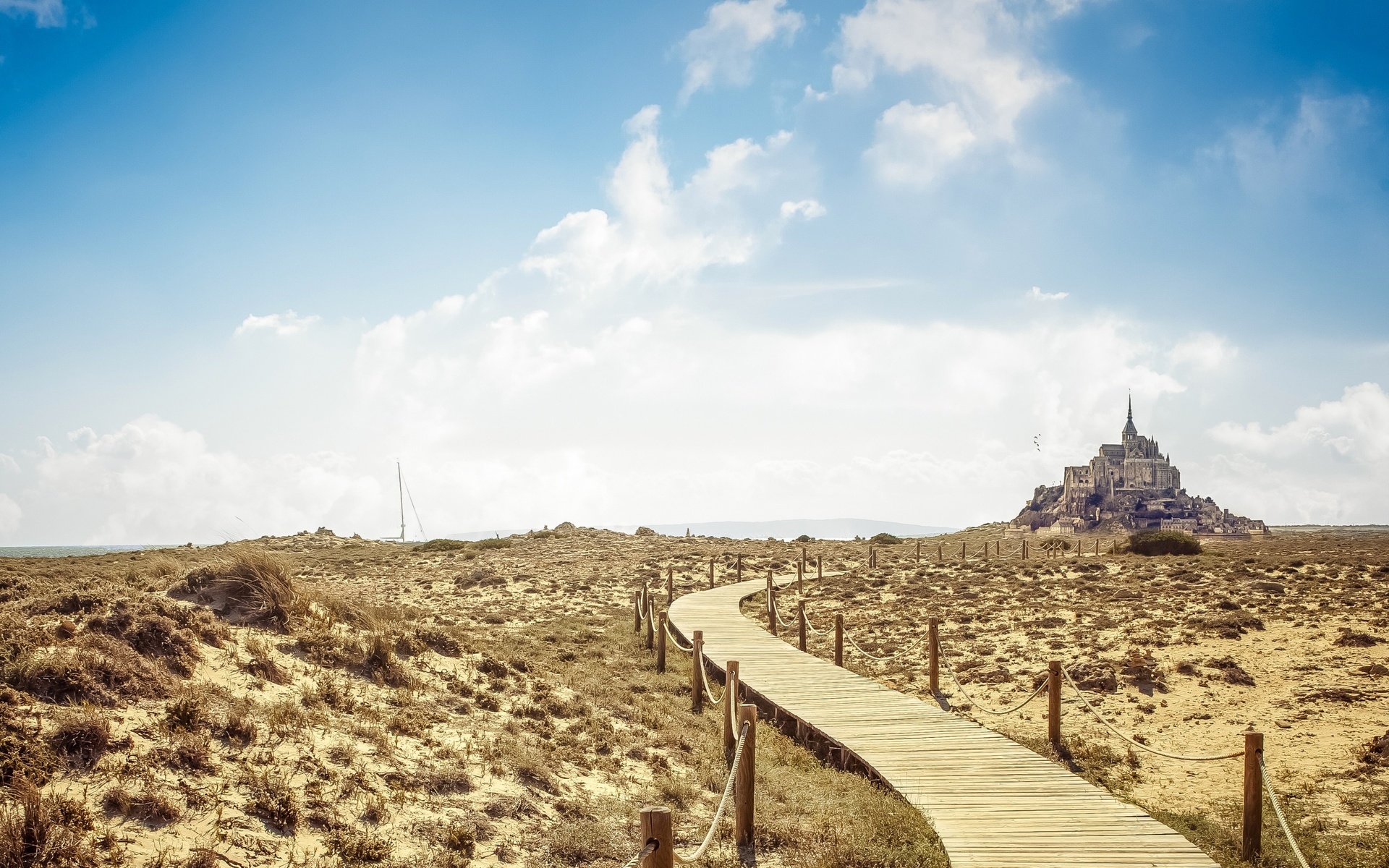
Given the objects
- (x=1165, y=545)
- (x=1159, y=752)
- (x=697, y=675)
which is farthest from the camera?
(x=1165, y=545)

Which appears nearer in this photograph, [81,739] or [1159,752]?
[81,739]

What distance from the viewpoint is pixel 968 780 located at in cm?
1039

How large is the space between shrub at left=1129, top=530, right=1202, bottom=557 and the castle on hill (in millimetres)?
74475

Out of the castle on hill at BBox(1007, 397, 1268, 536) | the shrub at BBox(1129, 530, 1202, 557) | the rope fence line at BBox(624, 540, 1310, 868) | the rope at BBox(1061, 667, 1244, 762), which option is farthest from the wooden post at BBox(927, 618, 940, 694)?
the castle on hill at BBox(1007, 397, 1268, 536)

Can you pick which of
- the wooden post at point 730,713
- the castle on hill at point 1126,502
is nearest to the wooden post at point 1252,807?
the wooden post at point 730,713

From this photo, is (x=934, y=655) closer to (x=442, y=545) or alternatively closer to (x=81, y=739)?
(x=81, y=739)

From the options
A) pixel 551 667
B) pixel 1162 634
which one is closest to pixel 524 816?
pixel 551 667

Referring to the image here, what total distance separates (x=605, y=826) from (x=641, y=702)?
22.4ft

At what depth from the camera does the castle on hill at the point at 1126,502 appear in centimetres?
13775

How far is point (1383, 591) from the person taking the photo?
2375cm

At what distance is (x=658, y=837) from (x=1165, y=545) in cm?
5137

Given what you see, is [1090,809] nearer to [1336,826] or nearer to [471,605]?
[1336,826]

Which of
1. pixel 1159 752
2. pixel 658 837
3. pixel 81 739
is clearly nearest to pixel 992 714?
pixel 1159 752

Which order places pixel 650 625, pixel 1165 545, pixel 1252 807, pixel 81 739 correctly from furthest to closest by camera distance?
pixel 1165 545, pixel 650 625, pixel 1252 807, pixel 81 739
